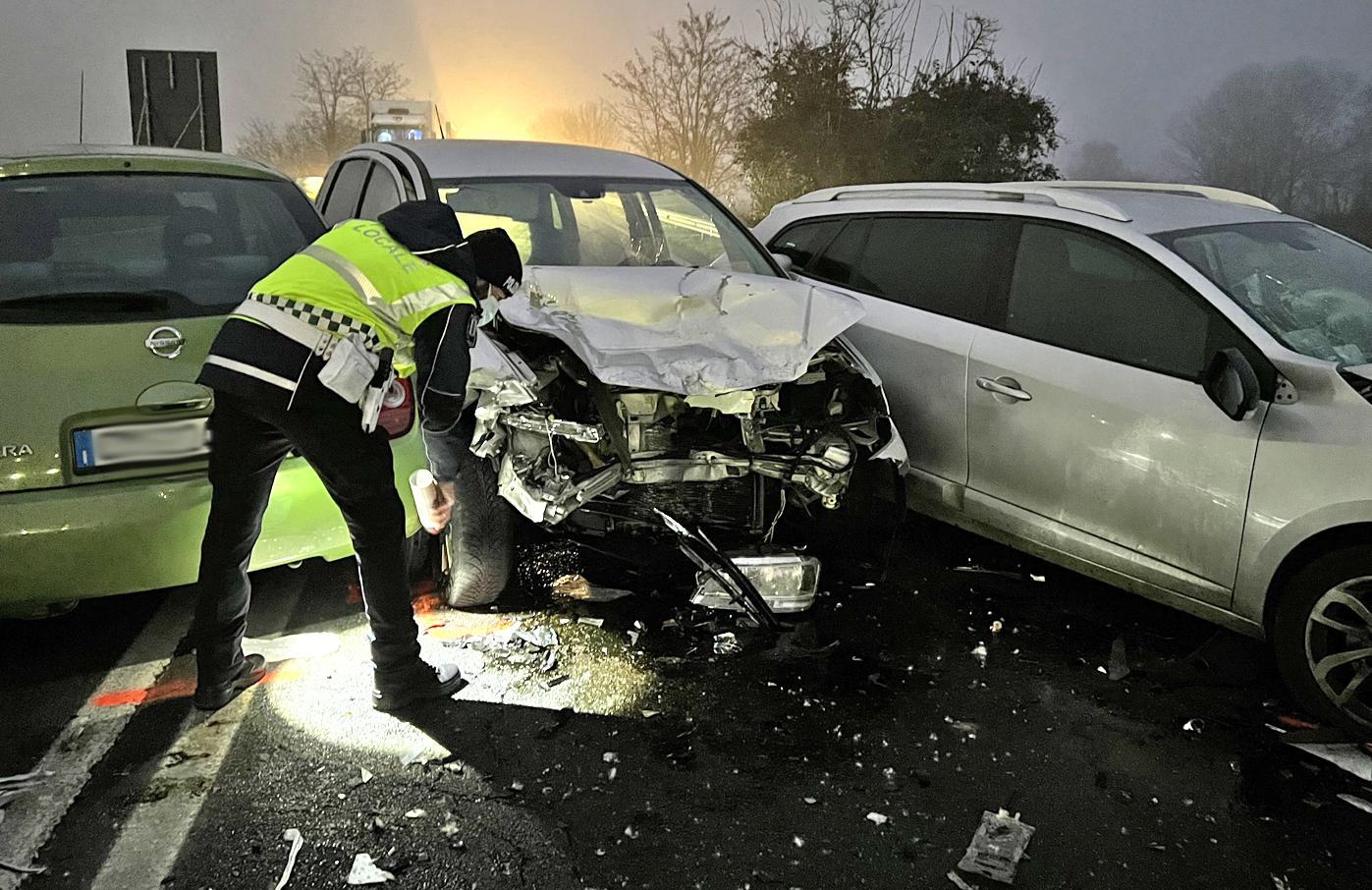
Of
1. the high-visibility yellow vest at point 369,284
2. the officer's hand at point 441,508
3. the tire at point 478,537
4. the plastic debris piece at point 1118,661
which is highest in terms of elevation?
the high-visibility yellow vest at point 369,284

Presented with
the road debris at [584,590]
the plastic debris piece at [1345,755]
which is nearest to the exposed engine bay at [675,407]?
the road debris at [584,590]

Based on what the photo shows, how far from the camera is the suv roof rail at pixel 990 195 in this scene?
3.97m

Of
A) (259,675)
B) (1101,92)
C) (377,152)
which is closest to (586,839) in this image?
(259,675)

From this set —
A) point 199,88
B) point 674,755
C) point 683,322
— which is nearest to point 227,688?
point 674,755

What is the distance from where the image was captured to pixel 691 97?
22594mm

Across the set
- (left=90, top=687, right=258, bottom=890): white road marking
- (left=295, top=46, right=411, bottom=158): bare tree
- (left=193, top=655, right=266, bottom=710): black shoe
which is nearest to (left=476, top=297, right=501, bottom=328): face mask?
(left=193, top=655, right=266, bottom=710): black shoe

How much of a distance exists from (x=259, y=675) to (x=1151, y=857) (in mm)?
2789

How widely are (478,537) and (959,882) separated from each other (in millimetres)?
2115

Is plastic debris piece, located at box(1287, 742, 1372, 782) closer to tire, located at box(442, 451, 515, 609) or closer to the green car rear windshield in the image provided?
tire, located at box(442, 451, 515, 609)

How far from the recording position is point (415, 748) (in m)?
2.91

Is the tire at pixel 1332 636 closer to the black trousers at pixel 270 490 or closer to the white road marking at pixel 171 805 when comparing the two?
the black trousers at pixel 270 490

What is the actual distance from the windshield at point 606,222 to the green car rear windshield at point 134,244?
0.86 metres

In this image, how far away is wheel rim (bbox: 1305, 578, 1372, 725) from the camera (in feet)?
9.68

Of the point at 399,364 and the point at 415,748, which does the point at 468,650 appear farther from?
the point at 399,364
